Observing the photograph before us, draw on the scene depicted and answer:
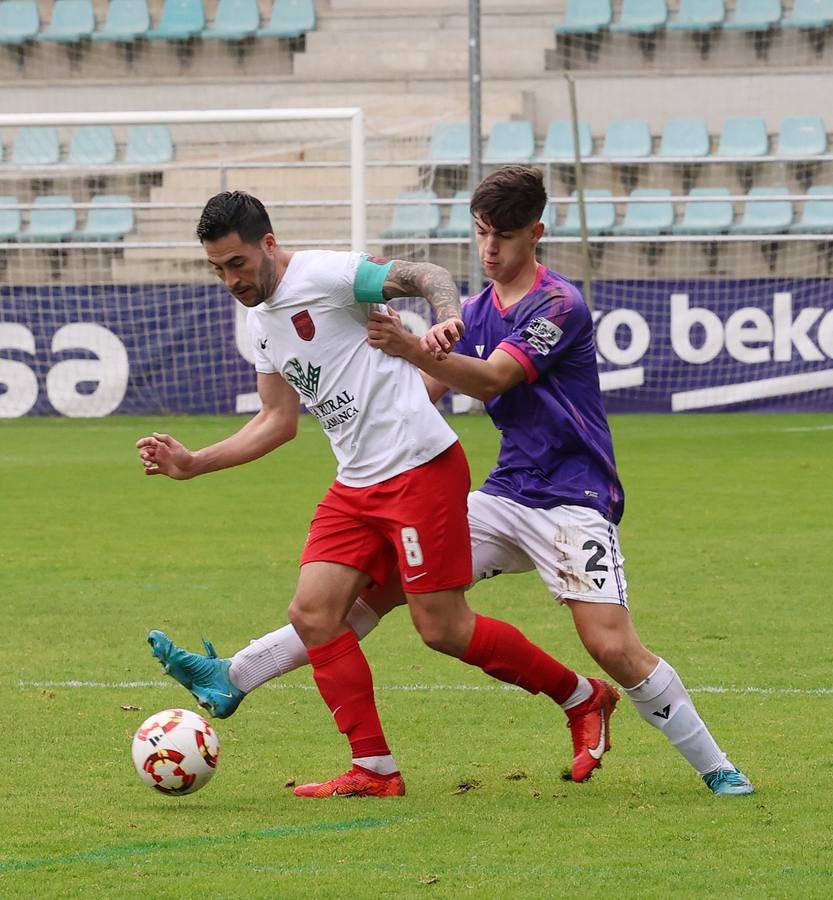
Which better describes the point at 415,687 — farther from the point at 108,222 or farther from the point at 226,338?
the point at 108,222

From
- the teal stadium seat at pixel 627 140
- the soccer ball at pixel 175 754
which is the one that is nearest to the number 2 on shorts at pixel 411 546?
the soccer ball at pixel 175 754

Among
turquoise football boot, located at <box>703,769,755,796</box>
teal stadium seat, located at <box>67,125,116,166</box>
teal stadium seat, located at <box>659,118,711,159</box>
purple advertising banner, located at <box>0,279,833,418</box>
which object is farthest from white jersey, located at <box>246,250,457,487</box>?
teal stadium seat, located at <box>67,125,116,166</box>

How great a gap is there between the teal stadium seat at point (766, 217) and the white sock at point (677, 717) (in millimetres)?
16688

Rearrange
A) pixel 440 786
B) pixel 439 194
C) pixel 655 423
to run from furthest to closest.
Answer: pixel 439 194 < pixel 655 423 < pixel 440 786

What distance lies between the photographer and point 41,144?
894 inches

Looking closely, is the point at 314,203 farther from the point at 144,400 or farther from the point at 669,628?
the point at 669,628

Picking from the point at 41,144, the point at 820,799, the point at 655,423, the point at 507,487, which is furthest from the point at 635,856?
the point at 41,144

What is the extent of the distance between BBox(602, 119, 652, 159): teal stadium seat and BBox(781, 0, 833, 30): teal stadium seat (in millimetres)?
2736

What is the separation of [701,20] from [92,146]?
8.41 metres

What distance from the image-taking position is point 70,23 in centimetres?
2436

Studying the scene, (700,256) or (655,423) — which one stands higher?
(700,256)

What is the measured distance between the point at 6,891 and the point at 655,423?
15227 mm

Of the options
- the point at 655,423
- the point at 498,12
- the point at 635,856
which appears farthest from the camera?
the point at 498,12

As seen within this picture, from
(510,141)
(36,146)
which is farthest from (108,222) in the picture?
(510,141)
